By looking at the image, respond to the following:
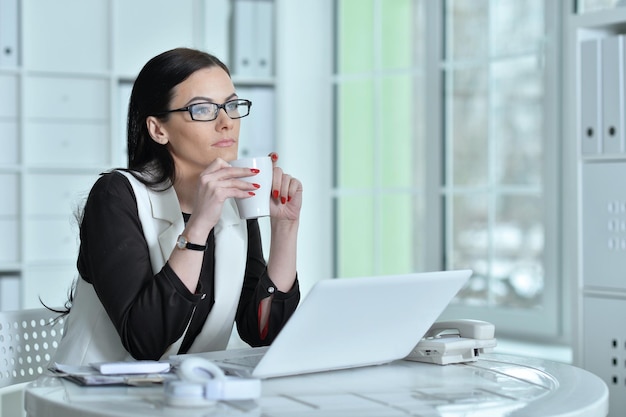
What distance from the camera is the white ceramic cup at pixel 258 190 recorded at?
5.30ft

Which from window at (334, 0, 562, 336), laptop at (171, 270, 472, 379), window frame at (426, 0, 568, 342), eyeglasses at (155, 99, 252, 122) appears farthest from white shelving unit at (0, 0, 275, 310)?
laptop at (171, 270, 472, 379)

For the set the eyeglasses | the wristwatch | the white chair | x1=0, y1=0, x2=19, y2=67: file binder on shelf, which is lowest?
the white chair

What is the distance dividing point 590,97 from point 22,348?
66.8 inches

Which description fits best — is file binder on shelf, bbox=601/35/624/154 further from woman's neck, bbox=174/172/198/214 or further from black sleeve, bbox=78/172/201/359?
black sleeve, bbox=78/172/201/359

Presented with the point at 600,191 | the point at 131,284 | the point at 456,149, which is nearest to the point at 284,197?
the point at 131,284

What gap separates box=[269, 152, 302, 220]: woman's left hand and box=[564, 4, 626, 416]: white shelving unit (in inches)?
44.3

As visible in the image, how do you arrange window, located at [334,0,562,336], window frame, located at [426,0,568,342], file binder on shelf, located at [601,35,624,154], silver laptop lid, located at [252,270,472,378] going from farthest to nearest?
window, located at [334,0,562,336], window frame, located at [426,0,568,342], file binder on shelf, located at [601,35,624,154], silver laptop lid, located at [252,270,472,378]

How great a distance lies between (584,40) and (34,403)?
1943 millimetres

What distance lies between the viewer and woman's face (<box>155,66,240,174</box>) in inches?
68.7

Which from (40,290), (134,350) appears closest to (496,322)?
(40,290)

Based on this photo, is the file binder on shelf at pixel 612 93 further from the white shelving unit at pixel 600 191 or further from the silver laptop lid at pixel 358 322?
the silver laptop lid at pixel 358 322

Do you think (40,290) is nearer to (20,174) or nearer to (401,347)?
(20,174)

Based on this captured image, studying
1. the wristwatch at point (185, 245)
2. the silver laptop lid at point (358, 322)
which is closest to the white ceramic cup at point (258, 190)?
the wristwatch at point (185, 245)

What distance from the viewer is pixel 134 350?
1.61 metres
